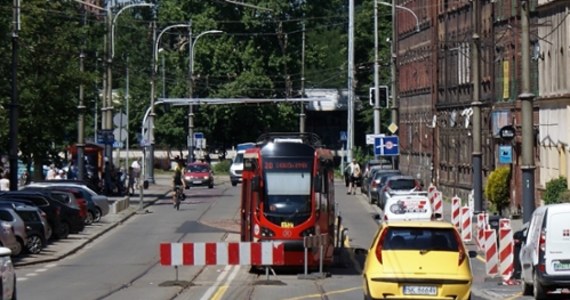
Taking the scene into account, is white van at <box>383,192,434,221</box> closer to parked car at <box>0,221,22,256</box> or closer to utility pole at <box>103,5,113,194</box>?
parked car at <box>0,221,22,256</box>

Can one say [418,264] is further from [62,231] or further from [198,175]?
[198,175]

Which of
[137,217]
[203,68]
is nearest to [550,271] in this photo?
[137,217]

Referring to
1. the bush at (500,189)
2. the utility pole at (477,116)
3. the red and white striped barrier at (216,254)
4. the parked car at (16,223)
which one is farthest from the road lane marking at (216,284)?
the bush at (500,189)

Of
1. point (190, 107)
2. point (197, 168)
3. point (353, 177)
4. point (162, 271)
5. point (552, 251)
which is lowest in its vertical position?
point (162, 271)

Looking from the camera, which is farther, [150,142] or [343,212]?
[150,142]

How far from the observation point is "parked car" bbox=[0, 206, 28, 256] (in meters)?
36.1

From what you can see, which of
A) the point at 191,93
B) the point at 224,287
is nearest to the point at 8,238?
the point at 224,287

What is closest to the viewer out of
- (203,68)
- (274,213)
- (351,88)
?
(274,213)

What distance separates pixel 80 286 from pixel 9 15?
26.2m

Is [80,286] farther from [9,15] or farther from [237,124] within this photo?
[237,124]

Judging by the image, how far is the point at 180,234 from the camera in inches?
1805

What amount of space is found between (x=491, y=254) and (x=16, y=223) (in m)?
13.0

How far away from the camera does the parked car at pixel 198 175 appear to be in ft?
268

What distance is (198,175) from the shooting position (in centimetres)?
8181
